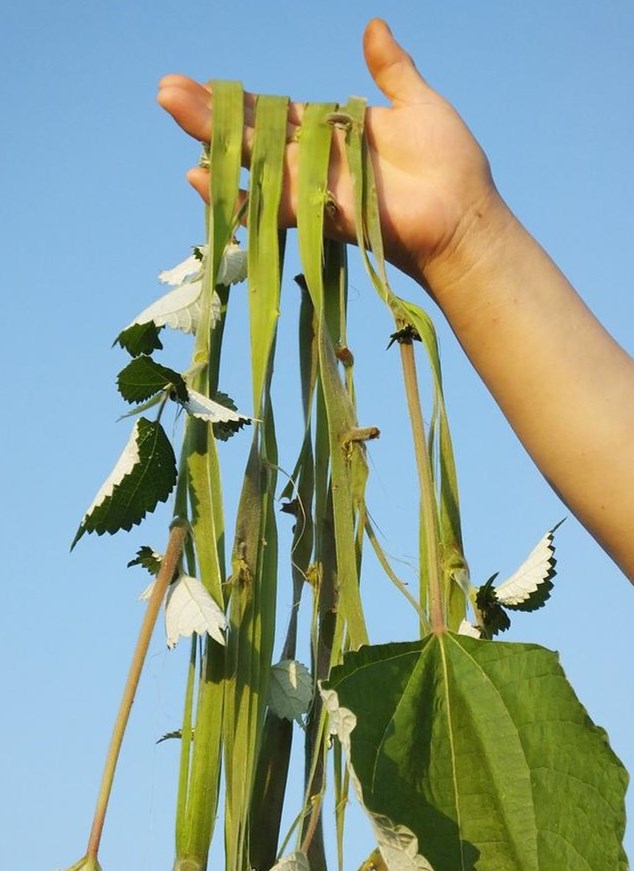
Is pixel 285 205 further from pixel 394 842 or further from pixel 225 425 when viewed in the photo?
pixel 394 842

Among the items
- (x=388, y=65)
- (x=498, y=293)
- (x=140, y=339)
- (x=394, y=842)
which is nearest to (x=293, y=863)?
(x=394, y=842)

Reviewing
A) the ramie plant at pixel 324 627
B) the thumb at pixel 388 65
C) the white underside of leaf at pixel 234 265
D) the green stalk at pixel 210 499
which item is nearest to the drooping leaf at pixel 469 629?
the ramie plant at pixel 324 627

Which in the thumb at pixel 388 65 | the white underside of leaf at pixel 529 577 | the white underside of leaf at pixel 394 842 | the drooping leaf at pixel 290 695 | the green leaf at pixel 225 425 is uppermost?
the thumb at pixel 388 65

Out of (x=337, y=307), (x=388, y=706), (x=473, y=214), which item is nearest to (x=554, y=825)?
(x=388, y=706)

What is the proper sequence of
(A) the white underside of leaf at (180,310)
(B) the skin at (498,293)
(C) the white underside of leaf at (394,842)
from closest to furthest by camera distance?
(C) the white underside of leaf at (394,842), (A) the white underside of leaf at (180,310), (B) the skin at (498,293)

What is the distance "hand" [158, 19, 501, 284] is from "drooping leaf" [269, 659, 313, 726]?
0.99ft

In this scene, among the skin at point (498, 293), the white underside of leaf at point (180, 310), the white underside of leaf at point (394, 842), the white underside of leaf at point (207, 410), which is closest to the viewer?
the white underside of leaf at point (394, 842)

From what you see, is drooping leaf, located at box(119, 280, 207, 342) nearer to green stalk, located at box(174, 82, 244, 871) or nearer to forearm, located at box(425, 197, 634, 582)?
green stalk, located at box(174, 82, 244, 871)

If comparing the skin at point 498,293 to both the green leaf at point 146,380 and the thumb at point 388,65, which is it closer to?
the thumb at point 388,65

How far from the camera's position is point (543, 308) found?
29.6 inches

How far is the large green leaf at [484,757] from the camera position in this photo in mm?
456

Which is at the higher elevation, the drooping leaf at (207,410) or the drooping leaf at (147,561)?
the drooping leaf at (207,410)

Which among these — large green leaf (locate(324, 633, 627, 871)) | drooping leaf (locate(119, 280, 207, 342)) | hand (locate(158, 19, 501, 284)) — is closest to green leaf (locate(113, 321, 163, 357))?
drooping leaf (locate(119, 280, 207, 342))

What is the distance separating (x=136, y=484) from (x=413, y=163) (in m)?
0.33
